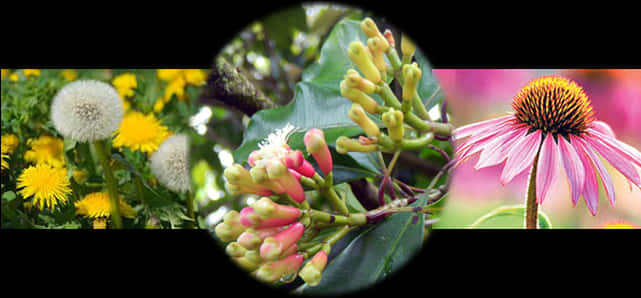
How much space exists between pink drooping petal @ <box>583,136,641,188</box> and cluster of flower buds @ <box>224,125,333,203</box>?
44cm

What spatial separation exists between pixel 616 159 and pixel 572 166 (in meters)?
0.09

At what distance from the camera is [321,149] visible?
1.86 ft

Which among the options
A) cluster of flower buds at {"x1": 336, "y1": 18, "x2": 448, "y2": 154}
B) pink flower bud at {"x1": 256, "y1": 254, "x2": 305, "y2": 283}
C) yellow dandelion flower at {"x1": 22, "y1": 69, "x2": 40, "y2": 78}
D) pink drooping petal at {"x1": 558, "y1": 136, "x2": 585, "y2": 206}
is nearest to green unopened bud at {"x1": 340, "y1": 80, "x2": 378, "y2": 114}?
cluster of flower buds at {"x1": 336, "y1": 18, "x2": 448, "y2": 154}

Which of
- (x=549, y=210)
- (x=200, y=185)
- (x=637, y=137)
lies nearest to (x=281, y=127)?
(x=200, y=185)

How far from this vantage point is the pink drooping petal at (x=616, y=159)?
27.2 inches

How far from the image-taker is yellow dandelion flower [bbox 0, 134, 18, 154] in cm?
90

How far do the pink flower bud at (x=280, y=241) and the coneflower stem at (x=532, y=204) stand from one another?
1.22ft

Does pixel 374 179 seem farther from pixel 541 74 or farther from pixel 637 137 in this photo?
pixel 637 137

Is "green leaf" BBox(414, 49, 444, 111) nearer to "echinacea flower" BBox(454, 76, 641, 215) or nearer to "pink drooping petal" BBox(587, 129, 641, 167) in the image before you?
"echinacea flower" BBox(454, 76, 641, 215)

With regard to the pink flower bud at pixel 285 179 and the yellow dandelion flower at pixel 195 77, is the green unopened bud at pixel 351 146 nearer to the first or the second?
the pink flower bud at pixel 285 179

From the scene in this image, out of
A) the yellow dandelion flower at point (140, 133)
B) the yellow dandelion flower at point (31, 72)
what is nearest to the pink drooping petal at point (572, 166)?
the yellow dandelion flower at point (140, 133)

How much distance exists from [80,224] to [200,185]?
11.4 inches

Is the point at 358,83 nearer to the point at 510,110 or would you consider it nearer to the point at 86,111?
the point at 510,110

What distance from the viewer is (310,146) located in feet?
1.85
